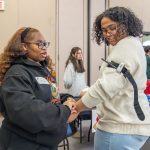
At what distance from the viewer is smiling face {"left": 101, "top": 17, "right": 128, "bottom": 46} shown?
157cm

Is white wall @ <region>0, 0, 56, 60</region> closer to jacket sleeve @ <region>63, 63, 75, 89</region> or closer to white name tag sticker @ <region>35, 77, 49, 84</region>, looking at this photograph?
jacket sleeve @ <region>63, 63, 75, 89</region>

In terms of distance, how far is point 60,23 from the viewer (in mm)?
5840

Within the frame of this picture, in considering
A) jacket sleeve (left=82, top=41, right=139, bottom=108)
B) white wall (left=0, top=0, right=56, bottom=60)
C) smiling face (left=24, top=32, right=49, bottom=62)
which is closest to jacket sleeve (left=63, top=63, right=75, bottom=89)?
white wall (left=0, top=0, right=56, bottom=60)

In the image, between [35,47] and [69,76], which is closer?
[35,47]

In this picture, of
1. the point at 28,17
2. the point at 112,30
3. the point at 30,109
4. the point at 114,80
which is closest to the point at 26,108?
the point at 30,109

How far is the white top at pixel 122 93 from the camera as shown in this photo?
148 cm

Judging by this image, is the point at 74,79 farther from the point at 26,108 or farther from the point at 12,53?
the point at 26,108

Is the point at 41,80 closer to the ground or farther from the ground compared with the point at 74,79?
farther from the ground

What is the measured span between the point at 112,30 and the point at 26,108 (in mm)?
626

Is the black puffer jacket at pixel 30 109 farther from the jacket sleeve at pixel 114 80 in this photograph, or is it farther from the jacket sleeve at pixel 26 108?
the jacket sleeve at pixel 114 80

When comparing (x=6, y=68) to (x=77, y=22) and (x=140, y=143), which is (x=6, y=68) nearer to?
(x=140, y=143)

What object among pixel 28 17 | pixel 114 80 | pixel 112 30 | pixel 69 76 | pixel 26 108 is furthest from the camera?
pixel 28 17

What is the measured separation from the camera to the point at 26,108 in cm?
134

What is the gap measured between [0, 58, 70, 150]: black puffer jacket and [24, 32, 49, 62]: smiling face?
6 cm
